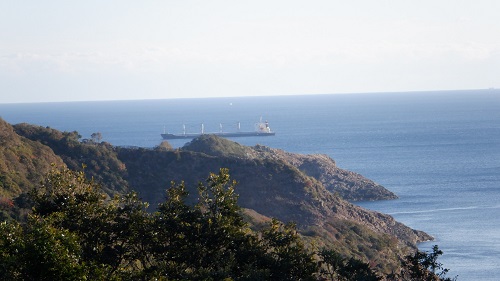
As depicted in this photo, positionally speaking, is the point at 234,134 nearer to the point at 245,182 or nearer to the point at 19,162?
the point at 245,182

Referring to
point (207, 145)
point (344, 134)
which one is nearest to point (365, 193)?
point (207, 145)

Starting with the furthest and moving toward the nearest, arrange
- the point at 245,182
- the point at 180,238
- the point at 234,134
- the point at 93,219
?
the point at 234,134
the point at 245,182
the point at 180,238
the point at 93,219

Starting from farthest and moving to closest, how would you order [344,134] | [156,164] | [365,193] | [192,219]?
[344,134] < [365,193] < [156,164] < [192,219]

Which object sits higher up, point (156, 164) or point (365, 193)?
point (156, 164)

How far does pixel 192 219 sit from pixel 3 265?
7.72 metres

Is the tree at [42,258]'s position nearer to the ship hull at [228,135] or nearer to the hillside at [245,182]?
the hillside at [245,182]

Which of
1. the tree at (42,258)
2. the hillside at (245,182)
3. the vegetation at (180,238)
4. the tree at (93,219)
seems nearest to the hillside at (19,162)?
the hillside at (245,182)

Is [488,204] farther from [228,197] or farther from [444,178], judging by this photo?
[228,197]

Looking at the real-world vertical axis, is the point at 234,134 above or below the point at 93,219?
below

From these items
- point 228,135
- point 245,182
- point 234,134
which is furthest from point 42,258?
point 228,135

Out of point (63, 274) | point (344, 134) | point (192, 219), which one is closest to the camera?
point (63, 274)

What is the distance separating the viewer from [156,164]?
208 feet

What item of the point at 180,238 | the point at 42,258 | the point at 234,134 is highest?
the point at 42,258

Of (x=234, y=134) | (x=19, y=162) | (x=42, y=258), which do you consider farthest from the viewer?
(x=234, y=134)
